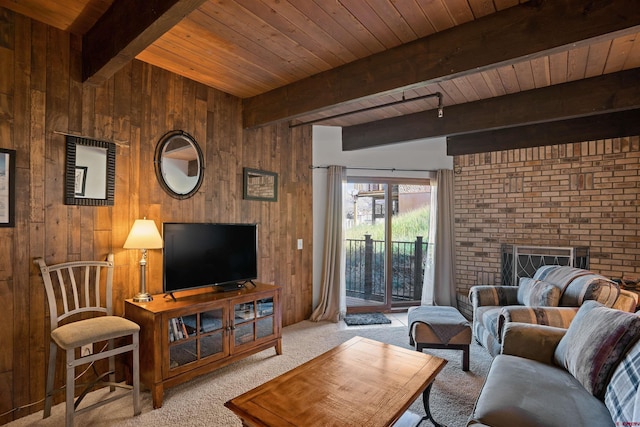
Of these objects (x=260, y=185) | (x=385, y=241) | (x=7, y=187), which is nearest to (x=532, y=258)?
(x=385, y=241)

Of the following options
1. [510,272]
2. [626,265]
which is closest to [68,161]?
[510,272]

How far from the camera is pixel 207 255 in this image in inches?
119

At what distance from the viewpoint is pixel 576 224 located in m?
4.24

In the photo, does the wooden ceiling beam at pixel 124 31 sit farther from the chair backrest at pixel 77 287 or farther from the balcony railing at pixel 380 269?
the balcony railing at pixel 380 269

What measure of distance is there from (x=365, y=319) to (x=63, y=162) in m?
3.72

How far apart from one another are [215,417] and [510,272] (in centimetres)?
416

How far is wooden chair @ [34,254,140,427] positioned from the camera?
6.77ft

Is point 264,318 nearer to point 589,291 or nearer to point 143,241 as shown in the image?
point 143,241

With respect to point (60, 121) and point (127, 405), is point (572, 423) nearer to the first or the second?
point (127, 405)

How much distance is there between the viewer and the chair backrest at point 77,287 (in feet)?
7.48

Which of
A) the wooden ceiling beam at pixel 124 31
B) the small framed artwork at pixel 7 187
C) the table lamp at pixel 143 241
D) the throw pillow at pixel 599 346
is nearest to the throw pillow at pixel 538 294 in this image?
the throw pillow at pixel 599 346

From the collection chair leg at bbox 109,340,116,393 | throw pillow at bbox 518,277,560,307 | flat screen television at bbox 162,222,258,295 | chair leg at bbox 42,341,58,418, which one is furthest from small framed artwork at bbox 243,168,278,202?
throw pillow at bbox 518,277,560,307

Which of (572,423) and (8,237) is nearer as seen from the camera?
(572,423)

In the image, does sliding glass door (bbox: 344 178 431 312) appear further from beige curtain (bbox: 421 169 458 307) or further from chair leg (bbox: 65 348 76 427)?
chair leg (bbox: 65 348 76 427)
